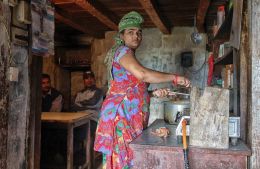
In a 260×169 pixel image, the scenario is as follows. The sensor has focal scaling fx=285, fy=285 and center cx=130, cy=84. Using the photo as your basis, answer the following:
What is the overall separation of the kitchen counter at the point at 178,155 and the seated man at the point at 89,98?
3.50 m

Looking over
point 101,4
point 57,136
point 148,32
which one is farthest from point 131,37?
point 148,32

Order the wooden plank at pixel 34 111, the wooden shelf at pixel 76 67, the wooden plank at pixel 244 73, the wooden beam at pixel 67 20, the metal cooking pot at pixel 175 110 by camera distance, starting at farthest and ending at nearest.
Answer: the wooden shelf at pixel 76 67
the wooden beam at pixel 67 20
the wooden plank at pixel 34 111
the metal cooking pot at pixel 175 110
the wooden plank at pixel 244 73

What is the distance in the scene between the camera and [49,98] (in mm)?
4656

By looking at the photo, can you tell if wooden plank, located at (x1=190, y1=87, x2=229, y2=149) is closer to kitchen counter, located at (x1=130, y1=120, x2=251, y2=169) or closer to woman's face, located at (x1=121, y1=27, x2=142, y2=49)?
kitchen counter, located at (x1=130, y1=120, x2=251, y2=169)

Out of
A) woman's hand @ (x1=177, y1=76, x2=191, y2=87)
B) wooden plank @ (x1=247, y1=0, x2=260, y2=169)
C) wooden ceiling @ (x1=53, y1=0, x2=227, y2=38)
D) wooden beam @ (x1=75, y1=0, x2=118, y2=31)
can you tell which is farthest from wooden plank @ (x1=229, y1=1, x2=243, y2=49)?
wooden beam @ (x1=75, y1=0, x2=118, y2=31)

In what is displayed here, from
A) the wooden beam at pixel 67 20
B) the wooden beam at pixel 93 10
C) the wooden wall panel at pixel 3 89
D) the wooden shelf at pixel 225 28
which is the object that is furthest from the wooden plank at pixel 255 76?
the wooden beam at pixel 67 20

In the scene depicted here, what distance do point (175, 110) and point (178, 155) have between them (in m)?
0.46

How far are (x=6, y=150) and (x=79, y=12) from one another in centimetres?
254

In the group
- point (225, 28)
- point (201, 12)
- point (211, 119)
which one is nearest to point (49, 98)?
point (201, 12)

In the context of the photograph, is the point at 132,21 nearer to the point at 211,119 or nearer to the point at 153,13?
the point at 211,119

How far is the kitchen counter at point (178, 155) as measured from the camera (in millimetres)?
1249

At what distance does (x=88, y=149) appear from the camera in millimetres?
3781

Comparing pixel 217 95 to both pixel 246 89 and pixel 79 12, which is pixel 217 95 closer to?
pixel 246 89

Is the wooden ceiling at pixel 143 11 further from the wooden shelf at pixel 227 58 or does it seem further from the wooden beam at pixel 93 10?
the wooden shelf at pixel 227 58
